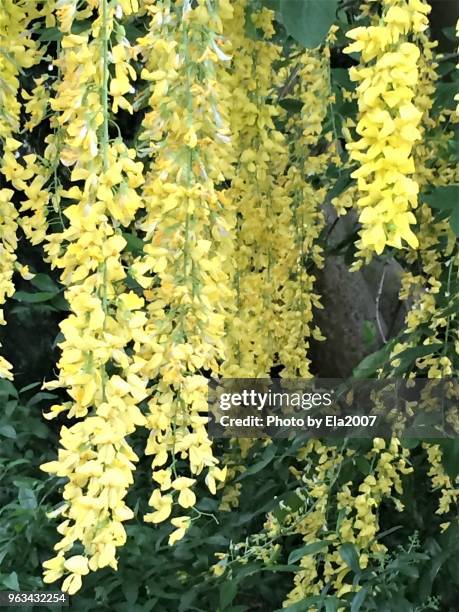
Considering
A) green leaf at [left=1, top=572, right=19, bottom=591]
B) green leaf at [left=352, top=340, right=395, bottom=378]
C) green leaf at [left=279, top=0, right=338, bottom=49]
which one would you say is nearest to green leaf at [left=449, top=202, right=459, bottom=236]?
green leaf at [left=279, top=0, right=338, bottom=49]

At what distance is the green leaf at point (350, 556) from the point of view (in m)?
1.52

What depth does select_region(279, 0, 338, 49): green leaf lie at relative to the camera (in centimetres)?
89

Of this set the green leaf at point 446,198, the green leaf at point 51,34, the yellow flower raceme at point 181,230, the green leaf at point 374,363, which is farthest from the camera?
the green leaf at point 374,363

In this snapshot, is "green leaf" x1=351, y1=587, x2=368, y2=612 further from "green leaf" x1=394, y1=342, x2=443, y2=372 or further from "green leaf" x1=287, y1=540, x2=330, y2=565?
"green leaf" x1=394, y1=342, x2=443, y2=372

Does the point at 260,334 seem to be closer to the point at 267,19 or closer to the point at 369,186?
the point at 267,19

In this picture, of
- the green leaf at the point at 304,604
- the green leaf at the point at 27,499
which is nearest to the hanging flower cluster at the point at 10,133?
the green leaf at the point at 304,604

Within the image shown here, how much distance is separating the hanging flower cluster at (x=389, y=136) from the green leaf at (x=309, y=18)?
153 mm

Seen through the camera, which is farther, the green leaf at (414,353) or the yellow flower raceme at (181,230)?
the green leaf at (414,353)

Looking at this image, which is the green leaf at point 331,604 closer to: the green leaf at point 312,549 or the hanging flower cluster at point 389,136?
the green leaf at point 312,549

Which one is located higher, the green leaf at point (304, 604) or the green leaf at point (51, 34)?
the green leaf at point (51, 34)

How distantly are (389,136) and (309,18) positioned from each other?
24cm

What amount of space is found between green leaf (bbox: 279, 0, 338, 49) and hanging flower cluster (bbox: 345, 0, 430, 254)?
6.0 inches

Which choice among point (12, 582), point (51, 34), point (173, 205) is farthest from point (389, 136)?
point (12, 582)

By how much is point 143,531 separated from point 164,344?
Answer: 3.53ft
